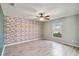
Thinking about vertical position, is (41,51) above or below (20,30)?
below

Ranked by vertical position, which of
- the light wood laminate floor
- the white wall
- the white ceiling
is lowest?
the light wood laminate floor

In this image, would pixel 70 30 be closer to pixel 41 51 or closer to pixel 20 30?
pixel 41 51

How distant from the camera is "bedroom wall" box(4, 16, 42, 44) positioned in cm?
455

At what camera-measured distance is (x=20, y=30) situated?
17.5 ft

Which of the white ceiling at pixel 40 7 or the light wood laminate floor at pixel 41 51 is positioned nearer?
the white ceiling at pixel 40 7

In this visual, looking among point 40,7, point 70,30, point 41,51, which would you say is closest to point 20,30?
point 41,51

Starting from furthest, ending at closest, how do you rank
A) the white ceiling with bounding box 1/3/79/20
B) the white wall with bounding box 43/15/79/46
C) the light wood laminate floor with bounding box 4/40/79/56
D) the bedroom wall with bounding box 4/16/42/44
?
the bedroom wall with bounding box 4/16/42/44
the white wall with bounding box 43/15/79/46
the light wood laminate floor with bounding box 4/40/79/56
the white ceiling with bounding box 1/3/79/20

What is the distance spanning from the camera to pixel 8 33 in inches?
180

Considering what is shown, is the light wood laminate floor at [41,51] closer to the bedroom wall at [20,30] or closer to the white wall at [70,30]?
the white wall at [70,30]

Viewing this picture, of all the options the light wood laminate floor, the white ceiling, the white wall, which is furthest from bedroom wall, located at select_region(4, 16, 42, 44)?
the white wall

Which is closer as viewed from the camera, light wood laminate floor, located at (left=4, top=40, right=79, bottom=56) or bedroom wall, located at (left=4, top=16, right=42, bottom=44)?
light wood laminate floor, located at (left=4, top=40, right=79, bottom=56)

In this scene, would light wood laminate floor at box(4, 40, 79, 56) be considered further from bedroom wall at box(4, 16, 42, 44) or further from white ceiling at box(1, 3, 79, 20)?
white ceiling at box(1, 3, 79, 20)

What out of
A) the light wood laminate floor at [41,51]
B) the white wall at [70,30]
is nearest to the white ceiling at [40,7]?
the white wall at [70,30]

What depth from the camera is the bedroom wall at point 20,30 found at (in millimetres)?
→ 4547
